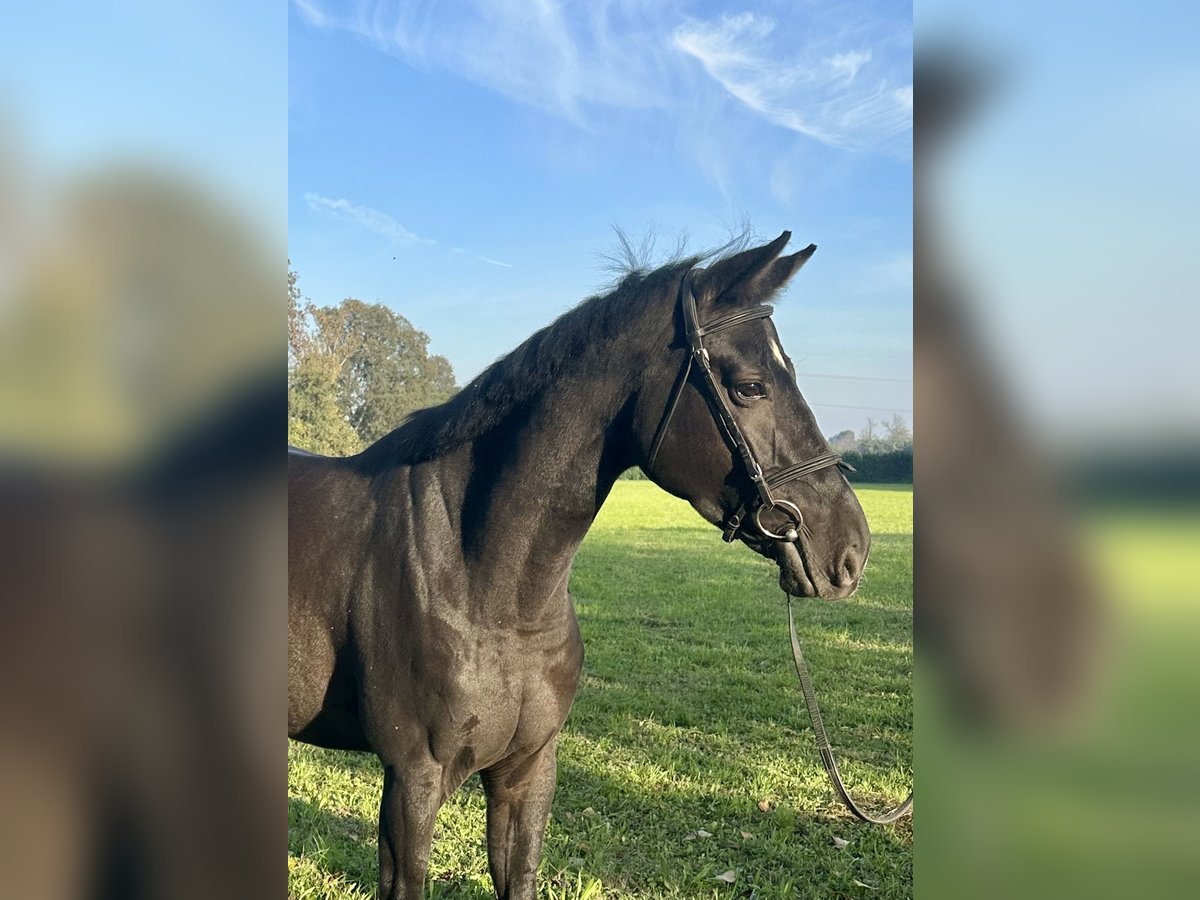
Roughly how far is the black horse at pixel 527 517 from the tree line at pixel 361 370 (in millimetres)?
11659

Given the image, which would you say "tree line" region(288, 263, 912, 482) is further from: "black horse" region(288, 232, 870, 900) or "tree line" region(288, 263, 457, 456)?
"black horse" region(288, 232, 870, 900)

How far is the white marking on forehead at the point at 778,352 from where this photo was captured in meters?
2.24

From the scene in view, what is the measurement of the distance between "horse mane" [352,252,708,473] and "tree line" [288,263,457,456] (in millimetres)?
11738

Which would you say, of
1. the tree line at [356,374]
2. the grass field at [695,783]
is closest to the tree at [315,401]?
the tree line at [356,374]

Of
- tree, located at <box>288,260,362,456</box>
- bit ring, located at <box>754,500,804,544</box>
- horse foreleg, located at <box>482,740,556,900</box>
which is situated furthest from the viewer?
tree, located at <box>288,260,362,456</box>

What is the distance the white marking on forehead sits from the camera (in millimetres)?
2238

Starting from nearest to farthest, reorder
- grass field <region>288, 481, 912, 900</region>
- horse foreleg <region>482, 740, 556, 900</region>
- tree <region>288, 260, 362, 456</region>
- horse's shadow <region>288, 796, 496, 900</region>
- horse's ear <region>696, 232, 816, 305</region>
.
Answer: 1. horse's ear <region>696, 232, 816, 305</region>
2. horse foreleg <region>482, 740, 556, 900</region>
3. horse's shadow <region>288, 796, 496, 900</region>
4. grass field <region>288, 481, 912, 900</region>
5. tree <region>288, 260, 362, 456</region>

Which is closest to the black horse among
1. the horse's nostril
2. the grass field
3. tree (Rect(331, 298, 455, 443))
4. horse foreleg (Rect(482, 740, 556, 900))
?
the horse's nostril

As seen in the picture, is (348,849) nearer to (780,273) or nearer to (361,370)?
(780,273)

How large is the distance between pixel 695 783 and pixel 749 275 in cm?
352
